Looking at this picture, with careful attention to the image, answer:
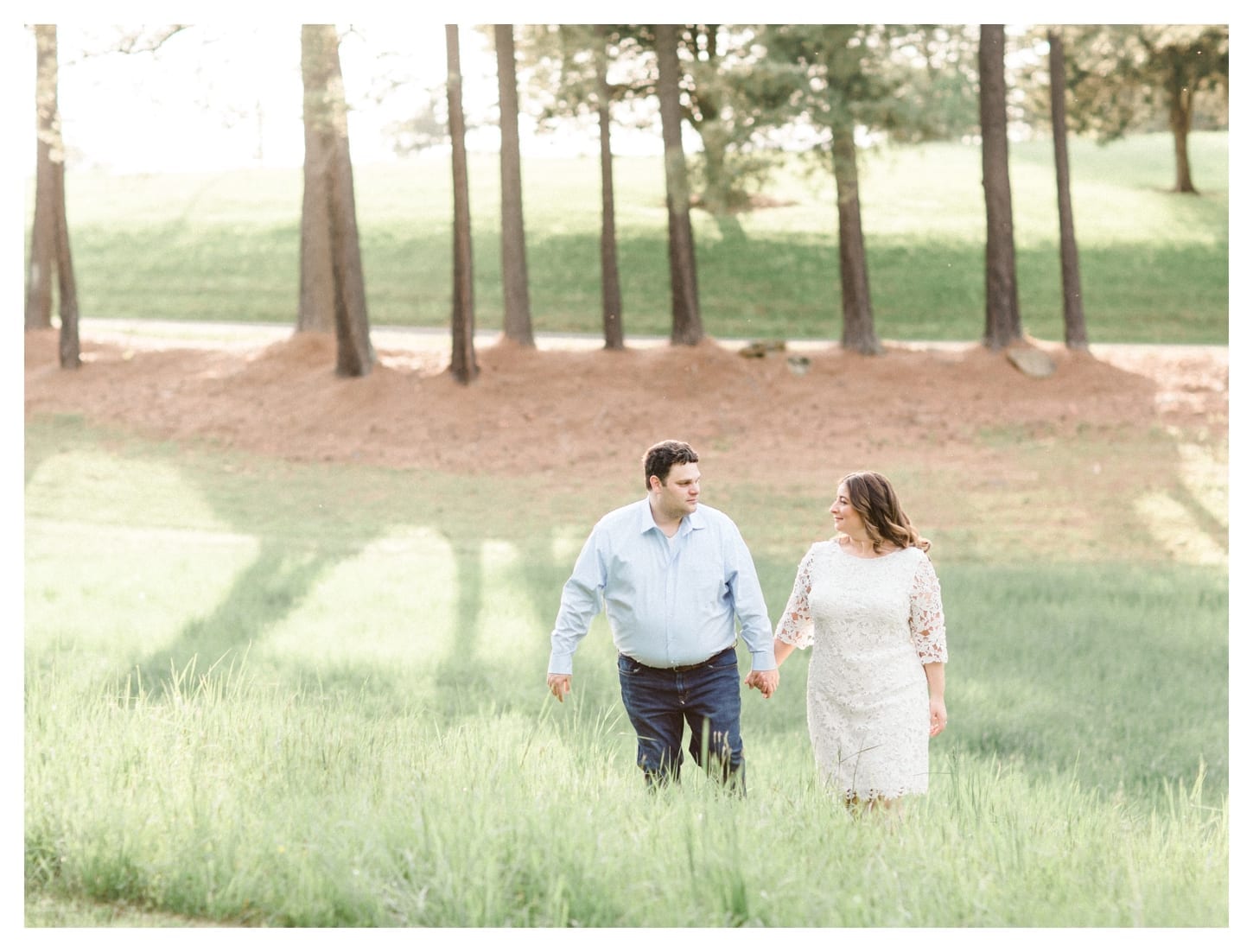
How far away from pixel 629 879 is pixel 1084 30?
1006 inches

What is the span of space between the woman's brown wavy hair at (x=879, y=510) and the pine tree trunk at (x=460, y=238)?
15605mm

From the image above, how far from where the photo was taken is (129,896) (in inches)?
199

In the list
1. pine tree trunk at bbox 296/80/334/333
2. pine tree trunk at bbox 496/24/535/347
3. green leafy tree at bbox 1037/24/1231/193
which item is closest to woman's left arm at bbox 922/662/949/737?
pine tree trunk at bbox 496/24/535/347

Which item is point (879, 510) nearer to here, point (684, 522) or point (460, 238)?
point (684, 522)

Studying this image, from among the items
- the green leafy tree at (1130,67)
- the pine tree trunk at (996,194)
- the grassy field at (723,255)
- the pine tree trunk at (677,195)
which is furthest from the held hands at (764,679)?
the grassy field at (723,255)

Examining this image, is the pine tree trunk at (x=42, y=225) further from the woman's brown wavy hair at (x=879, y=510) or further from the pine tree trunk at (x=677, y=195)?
the woman's brown wavy hair at (x=879, y=510)

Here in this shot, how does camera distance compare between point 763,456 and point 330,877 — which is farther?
point 763,456

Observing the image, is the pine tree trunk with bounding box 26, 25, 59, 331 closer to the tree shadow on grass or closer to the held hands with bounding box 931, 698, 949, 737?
the tree shadow on grass

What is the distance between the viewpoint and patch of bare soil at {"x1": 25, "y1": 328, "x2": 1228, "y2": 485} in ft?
65.9

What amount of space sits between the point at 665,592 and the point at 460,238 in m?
16.1

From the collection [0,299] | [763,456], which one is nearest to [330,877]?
[0,299]

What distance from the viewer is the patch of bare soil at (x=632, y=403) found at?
2009 cm
